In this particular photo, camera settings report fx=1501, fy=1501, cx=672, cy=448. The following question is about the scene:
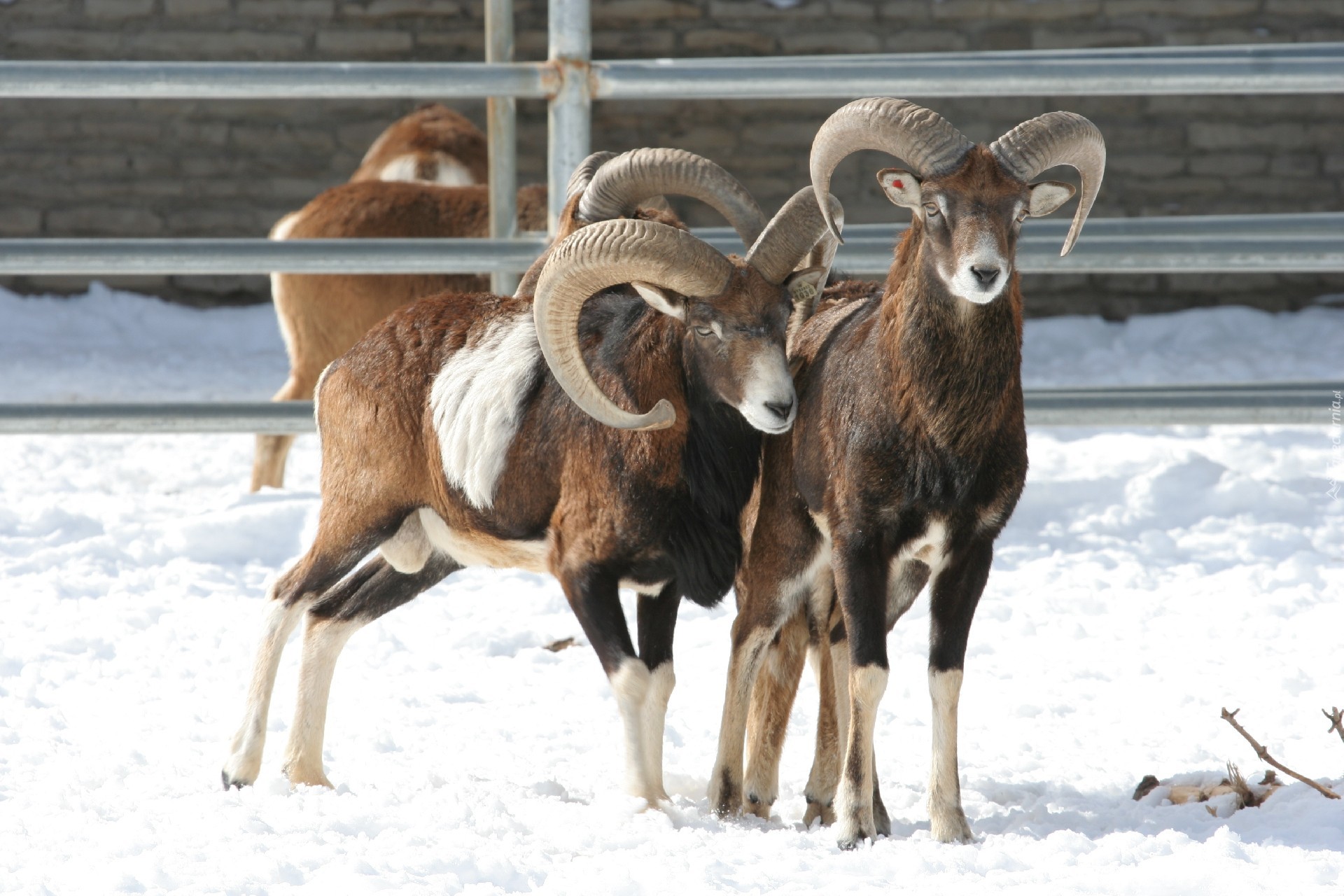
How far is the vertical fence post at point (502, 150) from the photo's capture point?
6.32 meters

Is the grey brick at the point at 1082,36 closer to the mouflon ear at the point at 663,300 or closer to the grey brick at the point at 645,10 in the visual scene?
the grey brick at the point at 645,10

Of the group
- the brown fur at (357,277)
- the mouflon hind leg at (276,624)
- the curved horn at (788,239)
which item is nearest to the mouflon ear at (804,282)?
the curved horn at (788,239)

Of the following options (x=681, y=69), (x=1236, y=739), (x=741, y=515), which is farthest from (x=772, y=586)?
(x=681, y=69)

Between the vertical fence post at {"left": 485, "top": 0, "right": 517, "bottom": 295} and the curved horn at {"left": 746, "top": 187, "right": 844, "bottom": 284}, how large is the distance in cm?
257

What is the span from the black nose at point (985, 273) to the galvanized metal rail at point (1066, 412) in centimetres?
236

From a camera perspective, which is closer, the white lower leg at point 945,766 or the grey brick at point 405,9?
the white lower leg at point 945,766

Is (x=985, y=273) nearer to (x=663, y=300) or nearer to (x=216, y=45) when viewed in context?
(x=663, y=300)

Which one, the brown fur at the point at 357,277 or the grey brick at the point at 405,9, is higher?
the grey brick at the point at 405,9

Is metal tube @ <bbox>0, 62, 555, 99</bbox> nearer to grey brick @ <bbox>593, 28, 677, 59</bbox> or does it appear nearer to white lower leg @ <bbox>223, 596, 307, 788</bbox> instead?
white lower leg @ <bbox>223, 596, 307, 788</bbox>

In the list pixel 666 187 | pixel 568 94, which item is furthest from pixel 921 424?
pixel 568 94

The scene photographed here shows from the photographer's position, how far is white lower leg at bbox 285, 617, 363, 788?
4184 mm

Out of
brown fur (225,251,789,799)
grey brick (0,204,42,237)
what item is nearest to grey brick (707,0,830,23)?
grey brick (0,204,42,237)

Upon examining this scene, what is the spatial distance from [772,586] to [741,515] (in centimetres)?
22

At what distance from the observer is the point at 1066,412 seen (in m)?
5.92
